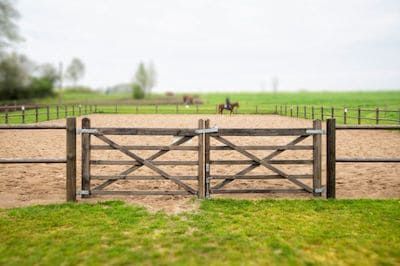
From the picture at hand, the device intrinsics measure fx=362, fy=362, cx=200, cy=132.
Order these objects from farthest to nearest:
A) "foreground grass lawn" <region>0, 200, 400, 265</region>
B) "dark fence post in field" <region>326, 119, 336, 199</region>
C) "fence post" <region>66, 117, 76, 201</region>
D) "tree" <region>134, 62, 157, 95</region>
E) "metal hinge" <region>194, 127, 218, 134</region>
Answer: "tree" <region>134, 62, 157, 95</region> < "dark fence post in field" <region>326, 119, 336, 199</region> < "metal hinge" <region>194, 127, 218, 134</region> < "fence post" <region>66, 117, 76, 201</region> < "foreground grass lawn" <region>0, 200, 400, 265</region>

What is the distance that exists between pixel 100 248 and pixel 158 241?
753mm

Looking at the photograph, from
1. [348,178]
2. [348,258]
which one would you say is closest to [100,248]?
[348,258]

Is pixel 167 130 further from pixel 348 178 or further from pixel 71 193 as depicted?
pixel 348 178

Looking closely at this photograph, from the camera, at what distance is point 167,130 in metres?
7.04

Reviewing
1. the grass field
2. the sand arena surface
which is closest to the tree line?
the grass field

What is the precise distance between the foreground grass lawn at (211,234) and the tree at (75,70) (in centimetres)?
11132

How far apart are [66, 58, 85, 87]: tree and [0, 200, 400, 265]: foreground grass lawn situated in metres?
111

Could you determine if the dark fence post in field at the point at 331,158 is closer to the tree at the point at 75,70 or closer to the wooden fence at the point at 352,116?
the wooden fence at the point at 352,116

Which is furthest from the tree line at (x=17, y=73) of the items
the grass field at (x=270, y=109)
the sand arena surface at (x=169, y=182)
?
the sand arena surface at (x=169, y=182)

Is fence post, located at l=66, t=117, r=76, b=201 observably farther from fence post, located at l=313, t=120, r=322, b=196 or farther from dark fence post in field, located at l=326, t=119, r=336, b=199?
dark fence post in field, located at l=326, t=119, r=336, b=199

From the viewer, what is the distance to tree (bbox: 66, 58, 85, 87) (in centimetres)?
10981

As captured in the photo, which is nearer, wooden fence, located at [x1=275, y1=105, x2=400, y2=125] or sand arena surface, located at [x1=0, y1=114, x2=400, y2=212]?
sand arena surface, located at [x1=0, y1=114, x2=400, y2=212]

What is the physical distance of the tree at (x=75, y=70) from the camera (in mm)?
109812

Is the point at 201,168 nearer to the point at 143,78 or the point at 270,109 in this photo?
the point at 270,109
